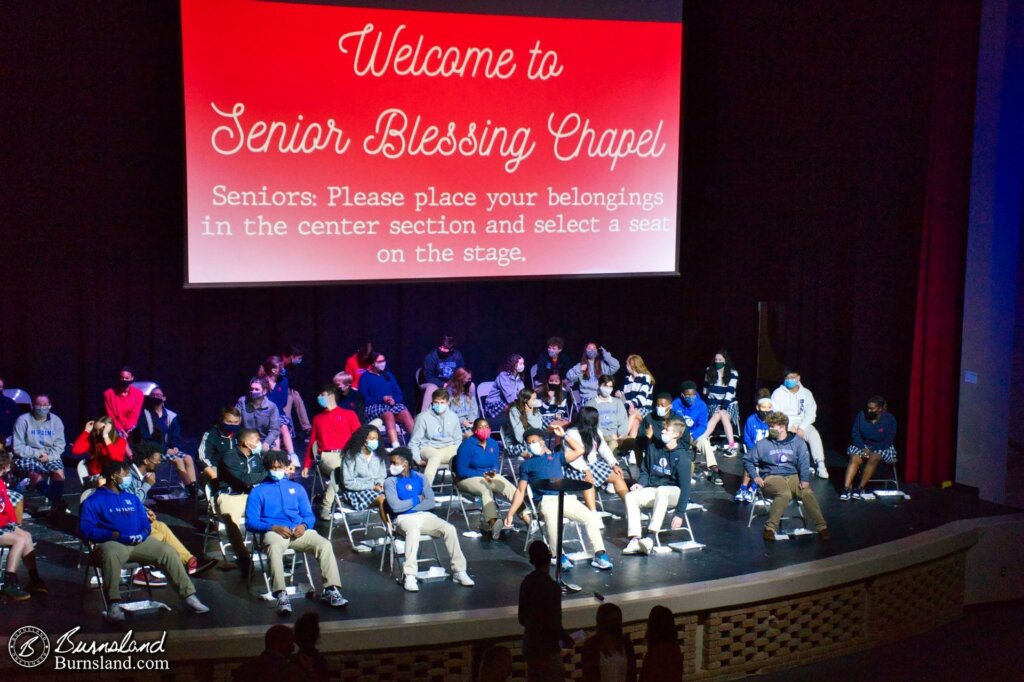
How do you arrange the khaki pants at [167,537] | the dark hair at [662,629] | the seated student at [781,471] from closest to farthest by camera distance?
1. the dark hair at [662,629]
2. the khaki pants at [167,537]
3. the seated student at [781,471]

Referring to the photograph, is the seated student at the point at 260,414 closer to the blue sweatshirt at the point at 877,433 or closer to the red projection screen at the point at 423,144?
the red projection screen at the point at 423,144

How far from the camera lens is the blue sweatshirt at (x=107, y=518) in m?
7.22

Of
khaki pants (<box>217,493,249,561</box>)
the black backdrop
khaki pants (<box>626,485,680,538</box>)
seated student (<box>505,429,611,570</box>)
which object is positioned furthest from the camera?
the black backdrop

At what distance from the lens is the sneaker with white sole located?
7.26m

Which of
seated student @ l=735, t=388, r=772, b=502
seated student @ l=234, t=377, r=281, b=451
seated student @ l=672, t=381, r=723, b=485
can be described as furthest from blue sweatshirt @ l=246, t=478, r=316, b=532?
seated student @ l=735, t=388, r=772, b=502

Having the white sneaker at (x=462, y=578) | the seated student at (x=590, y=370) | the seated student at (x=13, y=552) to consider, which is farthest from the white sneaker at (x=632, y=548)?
the seated student at (x=13, y=552)

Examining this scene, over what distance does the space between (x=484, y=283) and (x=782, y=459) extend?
179 inches

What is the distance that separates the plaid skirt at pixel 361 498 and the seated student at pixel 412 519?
0.23 meters

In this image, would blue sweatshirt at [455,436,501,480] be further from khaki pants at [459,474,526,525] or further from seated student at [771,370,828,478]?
seated student at [771,370,828,478]

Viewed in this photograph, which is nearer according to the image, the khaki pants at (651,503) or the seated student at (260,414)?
the khaki pants at (651,503)

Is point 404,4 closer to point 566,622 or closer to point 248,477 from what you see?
point 248,477

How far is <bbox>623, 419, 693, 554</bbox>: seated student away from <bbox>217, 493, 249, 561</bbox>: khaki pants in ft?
8.92

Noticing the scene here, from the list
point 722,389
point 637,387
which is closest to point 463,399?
point 637,387

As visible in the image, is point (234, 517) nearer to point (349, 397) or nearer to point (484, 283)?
point (349, 397)
